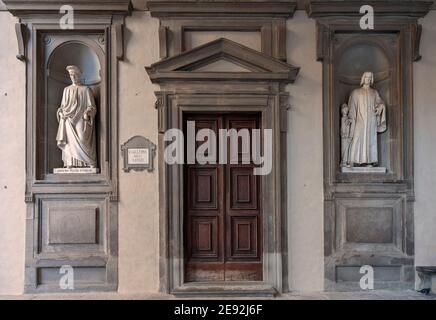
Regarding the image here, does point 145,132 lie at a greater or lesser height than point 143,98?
lesser

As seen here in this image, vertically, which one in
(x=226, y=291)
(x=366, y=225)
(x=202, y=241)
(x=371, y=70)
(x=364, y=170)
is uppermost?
(x=371, y=70)

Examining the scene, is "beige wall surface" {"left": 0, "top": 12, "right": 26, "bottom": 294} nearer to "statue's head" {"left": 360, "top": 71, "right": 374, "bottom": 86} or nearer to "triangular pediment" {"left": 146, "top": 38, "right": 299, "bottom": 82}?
"triangular pediment" {"left": 146, "top": 38, "right": 299, "bottom": 82}

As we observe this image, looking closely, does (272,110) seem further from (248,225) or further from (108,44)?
(108,44)

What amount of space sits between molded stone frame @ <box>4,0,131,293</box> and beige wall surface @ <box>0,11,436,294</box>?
128 millimetres

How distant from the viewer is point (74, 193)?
20.0ft

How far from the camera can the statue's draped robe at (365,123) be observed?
6.14m

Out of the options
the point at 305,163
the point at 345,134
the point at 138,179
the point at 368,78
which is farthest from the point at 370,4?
A: the point at 138,179

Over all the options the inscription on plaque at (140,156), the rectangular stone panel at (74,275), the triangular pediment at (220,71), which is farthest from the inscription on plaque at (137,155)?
the rectangular stone panel at (74,275)

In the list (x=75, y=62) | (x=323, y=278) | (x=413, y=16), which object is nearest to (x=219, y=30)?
(x=75, y=62)

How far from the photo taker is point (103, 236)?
613 centimetres

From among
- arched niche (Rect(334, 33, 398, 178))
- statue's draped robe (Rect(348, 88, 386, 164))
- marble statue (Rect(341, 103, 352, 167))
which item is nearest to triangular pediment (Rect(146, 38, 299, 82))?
arched niche (Rect(334, 33, 398, 178))

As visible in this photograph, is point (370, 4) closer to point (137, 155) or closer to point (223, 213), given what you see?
point (223, 213)

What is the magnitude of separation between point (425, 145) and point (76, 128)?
16.7 ft

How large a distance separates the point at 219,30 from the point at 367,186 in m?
3.15
